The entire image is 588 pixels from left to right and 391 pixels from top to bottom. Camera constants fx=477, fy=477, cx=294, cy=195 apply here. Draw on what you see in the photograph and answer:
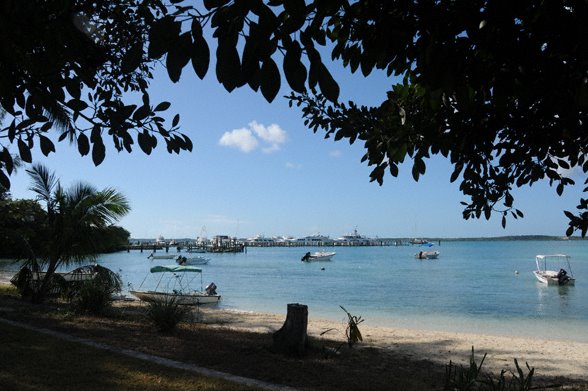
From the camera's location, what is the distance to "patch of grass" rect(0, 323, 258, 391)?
5262mm

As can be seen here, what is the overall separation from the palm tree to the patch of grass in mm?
6591

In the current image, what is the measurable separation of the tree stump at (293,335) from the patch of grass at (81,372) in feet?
7.80

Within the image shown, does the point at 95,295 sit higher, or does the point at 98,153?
the point at 98,153

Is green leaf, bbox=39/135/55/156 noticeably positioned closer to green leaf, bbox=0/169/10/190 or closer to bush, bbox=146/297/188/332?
green leaf, bbox=0/169/10/190

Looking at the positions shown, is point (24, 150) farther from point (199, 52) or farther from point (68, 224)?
point (68, 224)

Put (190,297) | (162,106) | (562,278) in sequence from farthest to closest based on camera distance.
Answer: (562,278), (190,297), (162,106)

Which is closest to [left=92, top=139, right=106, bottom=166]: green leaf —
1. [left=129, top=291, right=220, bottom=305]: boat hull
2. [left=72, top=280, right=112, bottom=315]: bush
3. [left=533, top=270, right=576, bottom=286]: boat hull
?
[left=72, top=280, right=112, bottom=315]: bush

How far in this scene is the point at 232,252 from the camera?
11838cm

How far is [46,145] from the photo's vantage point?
8.49 ft

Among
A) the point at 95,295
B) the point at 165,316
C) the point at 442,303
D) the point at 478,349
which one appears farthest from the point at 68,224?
the point at 442,303

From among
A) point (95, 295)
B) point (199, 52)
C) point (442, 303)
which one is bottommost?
point (442, 303)

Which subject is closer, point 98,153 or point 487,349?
point 98,153

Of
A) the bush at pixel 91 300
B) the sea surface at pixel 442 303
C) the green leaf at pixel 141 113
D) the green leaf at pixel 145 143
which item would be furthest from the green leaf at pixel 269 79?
the sea surface at pixel 442 303

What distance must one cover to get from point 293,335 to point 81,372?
346 cm
